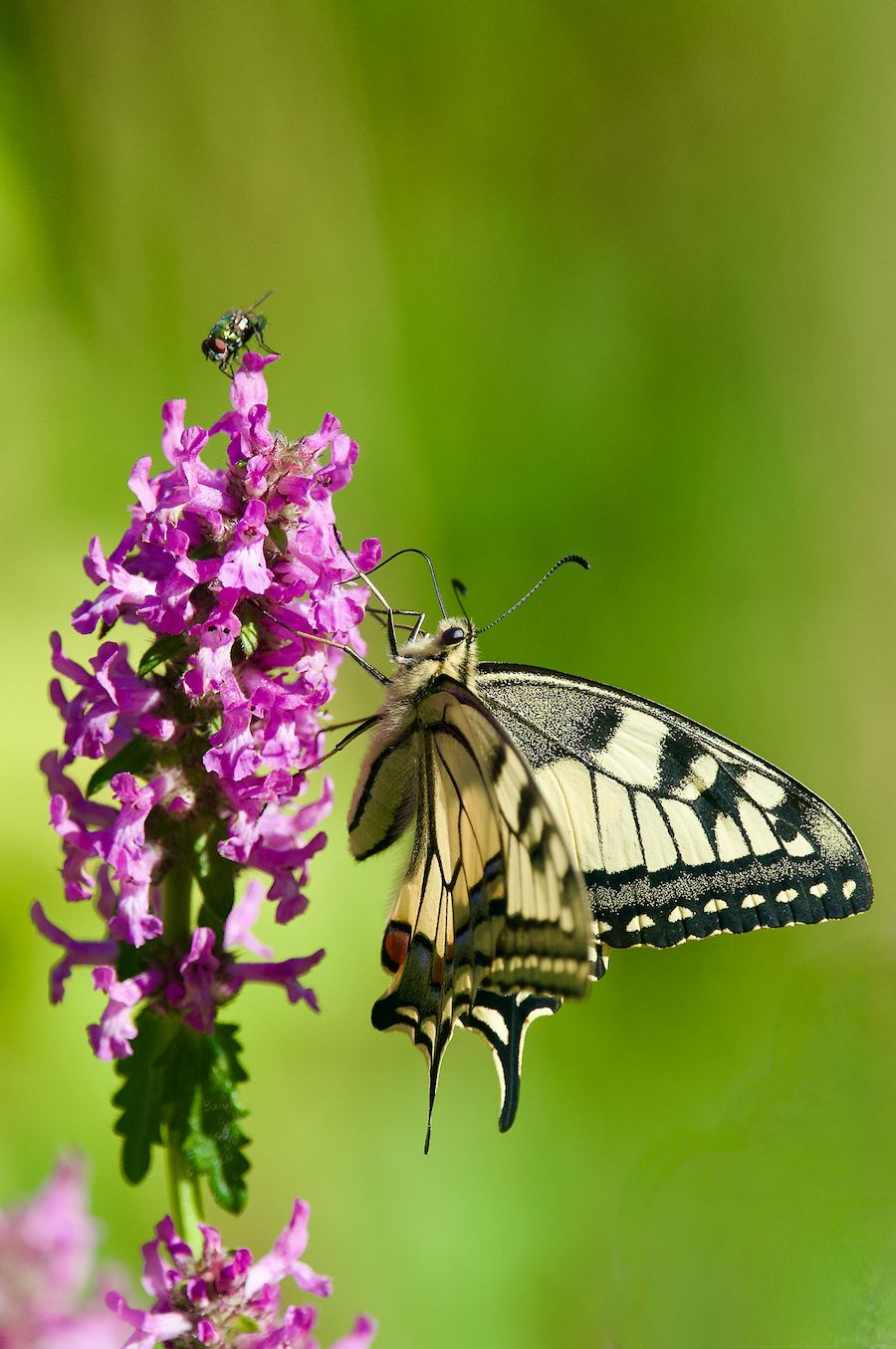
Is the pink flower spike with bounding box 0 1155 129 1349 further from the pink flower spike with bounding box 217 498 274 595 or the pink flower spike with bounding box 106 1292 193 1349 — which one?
the pink flower spike with bounding box 217 498 274 595

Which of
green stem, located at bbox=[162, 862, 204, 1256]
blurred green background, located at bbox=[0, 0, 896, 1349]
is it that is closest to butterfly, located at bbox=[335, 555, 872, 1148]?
green stem, located at bbox=[162, 862, 204, 1256]

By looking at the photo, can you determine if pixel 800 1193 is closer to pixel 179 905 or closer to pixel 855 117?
pixel 179 905

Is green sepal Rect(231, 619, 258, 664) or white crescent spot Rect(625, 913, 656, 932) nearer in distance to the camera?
green sepal Rect(231, 619, 258, 664)

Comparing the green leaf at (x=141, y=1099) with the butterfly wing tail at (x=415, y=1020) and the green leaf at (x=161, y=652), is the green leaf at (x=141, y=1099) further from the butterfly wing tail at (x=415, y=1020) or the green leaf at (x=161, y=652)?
the green leaf at (x=161, y=652)

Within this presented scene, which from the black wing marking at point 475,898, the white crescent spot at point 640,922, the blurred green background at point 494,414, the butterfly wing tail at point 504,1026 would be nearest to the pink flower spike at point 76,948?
the black wing marking at point 475,898

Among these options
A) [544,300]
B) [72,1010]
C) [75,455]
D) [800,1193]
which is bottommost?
[800,1193]

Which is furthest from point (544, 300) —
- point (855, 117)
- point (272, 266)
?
point (855, 117)
